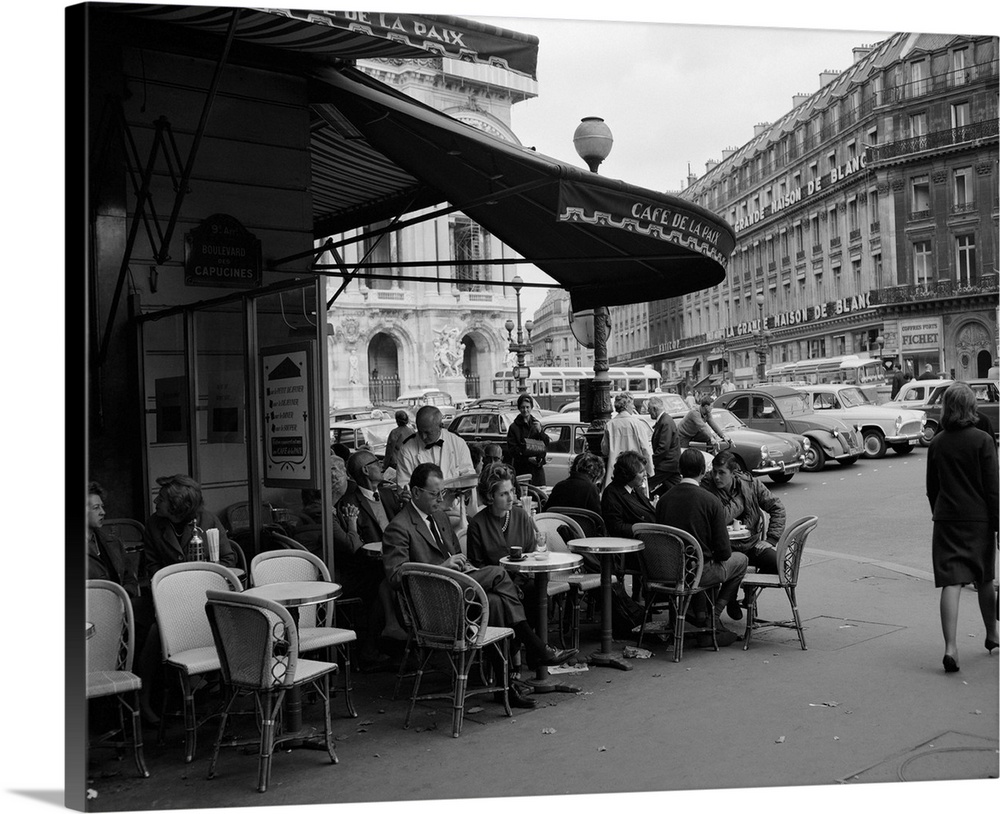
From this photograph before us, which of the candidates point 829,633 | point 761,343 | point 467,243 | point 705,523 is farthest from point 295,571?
point 467,243

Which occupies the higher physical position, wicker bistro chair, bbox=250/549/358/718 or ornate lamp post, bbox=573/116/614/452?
ornate lamp post, bbox=573/116/614/452

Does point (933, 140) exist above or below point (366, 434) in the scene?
above

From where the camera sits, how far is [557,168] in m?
6.00

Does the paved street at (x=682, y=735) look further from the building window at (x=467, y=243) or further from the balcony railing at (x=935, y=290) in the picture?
the building window at (x=467, y=243)

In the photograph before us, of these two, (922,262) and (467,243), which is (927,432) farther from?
(467,243)

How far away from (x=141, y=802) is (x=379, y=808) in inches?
44.4

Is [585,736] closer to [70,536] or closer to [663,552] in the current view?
[663,552]

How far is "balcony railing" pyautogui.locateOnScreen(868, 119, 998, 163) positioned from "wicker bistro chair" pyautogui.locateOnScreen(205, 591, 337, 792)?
515 cm

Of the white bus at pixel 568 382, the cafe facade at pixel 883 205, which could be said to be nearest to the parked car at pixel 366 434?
the white bus at pixel 568 382

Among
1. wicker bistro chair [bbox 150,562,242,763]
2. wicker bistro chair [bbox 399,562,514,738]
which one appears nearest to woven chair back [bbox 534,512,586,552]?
wicker bistro chair [bbox 399,562,514,738]

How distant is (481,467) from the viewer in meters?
8.12

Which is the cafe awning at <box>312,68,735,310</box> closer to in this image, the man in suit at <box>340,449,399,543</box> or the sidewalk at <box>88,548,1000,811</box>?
the man in suit at <box>340,449,399,543</box>

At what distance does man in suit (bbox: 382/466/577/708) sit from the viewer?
583 centimetres

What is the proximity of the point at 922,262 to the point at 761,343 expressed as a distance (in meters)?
10.1
